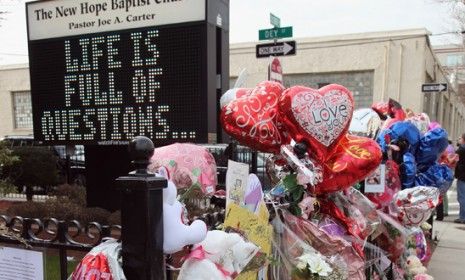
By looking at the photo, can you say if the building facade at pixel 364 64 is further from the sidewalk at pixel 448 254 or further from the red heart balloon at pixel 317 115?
the red heart balloon at pixel 317 115

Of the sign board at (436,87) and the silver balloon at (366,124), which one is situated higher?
the sign board at (436,87)

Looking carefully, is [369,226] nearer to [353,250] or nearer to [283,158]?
[353,250]

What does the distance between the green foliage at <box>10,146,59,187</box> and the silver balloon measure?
6.78 meters

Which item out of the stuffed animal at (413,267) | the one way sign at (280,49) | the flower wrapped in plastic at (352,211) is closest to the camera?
the flower wrapped in plastic at (352,211)

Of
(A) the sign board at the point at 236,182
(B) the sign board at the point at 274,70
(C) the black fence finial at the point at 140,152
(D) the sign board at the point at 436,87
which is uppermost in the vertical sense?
(B) the sign board at the point at 274,70

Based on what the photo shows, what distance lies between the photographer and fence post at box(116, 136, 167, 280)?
132 centimetres

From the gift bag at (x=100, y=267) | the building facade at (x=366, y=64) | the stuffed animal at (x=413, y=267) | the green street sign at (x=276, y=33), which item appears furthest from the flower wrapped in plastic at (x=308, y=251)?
the building facade at (x=366, y=64)

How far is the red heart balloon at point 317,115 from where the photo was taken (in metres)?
2.11

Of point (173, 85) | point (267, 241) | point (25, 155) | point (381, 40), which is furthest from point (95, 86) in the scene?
point (381, 40)

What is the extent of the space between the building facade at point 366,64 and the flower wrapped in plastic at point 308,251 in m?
14.6

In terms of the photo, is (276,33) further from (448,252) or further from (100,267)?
(100,267)

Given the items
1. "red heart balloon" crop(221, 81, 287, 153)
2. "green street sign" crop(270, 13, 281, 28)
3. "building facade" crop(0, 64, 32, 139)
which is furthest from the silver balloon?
"building facade" crop(0, 64, 32, 139)

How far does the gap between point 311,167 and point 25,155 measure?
779 centimetres

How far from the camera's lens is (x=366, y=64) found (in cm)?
1689
